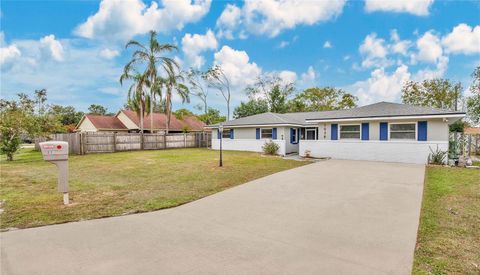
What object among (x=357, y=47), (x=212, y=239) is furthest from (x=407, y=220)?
(x=357, y=47)

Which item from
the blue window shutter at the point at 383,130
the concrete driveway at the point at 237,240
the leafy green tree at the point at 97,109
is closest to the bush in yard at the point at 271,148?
the blue window shutter at the point at 383,130

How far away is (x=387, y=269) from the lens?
9.50 ft

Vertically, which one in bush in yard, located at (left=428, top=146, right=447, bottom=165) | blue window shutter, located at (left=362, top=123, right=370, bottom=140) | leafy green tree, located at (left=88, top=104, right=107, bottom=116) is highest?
leafy green tree, located at (left=88, top=104, right=107, bottom=116)

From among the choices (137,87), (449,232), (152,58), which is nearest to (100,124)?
(137,87)

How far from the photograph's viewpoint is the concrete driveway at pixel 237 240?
9.68ft

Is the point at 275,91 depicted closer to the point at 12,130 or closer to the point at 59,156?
the point at 12,130

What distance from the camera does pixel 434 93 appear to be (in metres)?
29.4

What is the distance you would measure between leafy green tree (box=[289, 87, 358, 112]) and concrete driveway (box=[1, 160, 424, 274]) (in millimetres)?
34131

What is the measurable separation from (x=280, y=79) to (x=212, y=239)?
3761 centimetres

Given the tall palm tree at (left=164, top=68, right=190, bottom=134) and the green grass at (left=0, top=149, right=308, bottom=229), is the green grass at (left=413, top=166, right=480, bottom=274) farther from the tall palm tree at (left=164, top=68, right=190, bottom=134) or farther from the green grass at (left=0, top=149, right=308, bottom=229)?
the tall palm tree at (left=164, top=68, right=190, bottom=134)

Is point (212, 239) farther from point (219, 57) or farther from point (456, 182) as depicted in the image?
point (219, 57)

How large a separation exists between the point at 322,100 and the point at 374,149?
85.6 feet

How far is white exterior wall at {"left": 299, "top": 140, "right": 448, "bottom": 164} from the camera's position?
Answer: 516 inches

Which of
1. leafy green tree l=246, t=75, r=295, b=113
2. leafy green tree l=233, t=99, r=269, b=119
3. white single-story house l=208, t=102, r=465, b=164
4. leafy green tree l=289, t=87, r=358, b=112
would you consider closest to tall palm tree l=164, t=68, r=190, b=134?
white single-story house l=208, t=102, r=465, b=164
